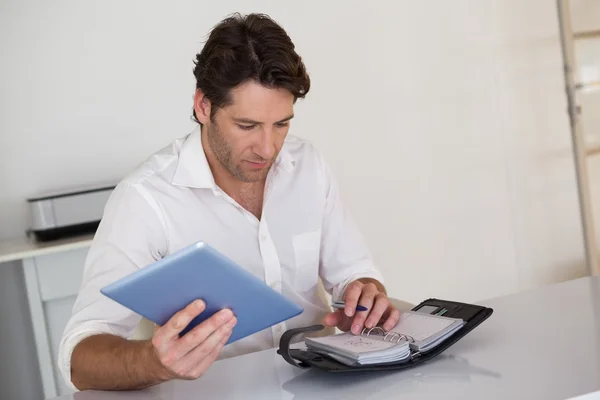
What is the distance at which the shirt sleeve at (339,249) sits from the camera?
7.11 ft

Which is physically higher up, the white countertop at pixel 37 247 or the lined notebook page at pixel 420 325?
the white countertop at pixel 37 247

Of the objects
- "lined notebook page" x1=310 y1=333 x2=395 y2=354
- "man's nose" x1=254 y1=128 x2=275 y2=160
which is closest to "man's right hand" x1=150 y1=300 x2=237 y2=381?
"lined notebook page" x1=310 y1=333 x2=395 y2=354

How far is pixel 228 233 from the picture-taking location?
2.02 metres

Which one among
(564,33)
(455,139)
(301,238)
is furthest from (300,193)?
(564,33)

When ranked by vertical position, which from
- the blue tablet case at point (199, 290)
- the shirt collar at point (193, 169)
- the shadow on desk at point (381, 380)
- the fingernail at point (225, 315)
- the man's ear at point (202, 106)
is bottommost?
the shadow on desk at point (381, 380)

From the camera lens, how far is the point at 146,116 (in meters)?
3.22

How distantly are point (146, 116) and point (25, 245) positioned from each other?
716mm

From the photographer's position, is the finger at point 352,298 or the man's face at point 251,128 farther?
the man's face at point 251,128

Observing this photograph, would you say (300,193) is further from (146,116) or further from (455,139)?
(455,139)

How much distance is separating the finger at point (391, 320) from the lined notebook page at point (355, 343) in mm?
64

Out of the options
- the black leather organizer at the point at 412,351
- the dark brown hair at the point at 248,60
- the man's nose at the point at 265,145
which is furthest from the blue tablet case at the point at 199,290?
the dark brown hair at the point at 248,60

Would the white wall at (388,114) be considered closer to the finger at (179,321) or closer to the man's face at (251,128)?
the man's face at (251,128)

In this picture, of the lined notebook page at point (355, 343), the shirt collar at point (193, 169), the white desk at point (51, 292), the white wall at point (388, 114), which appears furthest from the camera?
the white wall at point (388, 114)

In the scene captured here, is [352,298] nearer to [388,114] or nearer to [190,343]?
[190,343]
